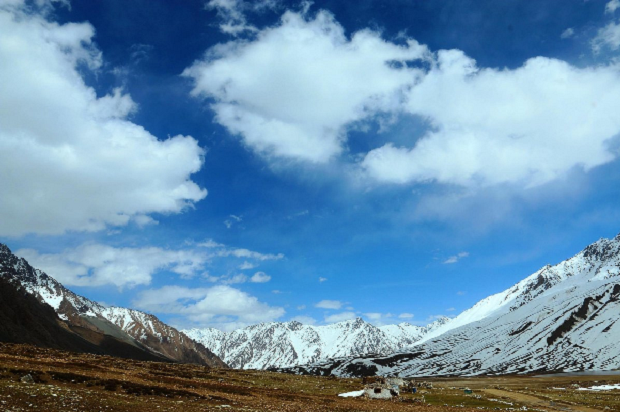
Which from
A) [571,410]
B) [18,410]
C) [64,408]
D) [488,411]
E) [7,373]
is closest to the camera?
[18,410]

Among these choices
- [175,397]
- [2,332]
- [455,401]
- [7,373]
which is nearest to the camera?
[7,373]

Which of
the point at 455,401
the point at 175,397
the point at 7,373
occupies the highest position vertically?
the point at 7,373

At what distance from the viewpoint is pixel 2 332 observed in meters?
171

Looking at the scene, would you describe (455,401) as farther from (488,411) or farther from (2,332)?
(2,332)

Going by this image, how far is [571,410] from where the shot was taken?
191ft

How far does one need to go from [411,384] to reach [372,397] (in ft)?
83.9

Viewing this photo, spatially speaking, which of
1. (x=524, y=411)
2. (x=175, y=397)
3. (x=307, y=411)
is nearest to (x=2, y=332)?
(x=175, y=397)

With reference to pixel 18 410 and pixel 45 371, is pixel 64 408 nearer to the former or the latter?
pixel 18 410

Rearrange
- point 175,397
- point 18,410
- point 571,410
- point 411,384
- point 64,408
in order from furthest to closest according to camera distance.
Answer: point 411,384
point 571,410
point 175,397
point 64,408
point 18,410

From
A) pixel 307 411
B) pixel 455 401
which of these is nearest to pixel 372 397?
pixel 455 401

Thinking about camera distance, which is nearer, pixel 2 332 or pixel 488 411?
pixel 488 411

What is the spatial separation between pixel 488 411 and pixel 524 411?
5.05 meters

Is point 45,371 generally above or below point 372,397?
above

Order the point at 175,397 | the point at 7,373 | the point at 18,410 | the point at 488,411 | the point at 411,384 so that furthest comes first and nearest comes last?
1. the point at 411,384
2. the point at 488,411
3. the point at 175,397
4. the point at 7,373
5. the point at 18,410
